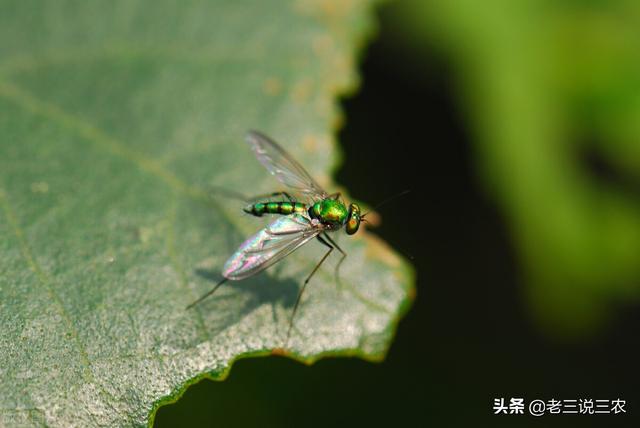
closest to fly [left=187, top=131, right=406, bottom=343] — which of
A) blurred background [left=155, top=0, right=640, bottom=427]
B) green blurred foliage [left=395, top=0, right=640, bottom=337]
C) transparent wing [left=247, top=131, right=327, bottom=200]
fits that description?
transparent wing [left=247, top=131, right=327, bottom=200]

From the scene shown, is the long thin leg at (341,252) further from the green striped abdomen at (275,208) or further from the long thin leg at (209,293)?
the long thin leg at (209,293)

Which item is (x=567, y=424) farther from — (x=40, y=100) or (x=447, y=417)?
(x=40, y=100)

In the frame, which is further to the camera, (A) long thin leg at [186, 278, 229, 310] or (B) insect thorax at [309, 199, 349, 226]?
(B) insect thorax at [309, 199, 349, 226]

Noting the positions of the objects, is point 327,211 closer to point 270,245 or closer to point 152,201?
point 270,245

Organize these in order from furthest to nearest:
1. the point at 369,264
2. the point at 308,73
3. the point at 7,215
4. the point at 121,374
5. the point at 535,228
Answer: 1. the point at 535,228
2. the point at 308,73
3. the point at 369,264
4. the point at 7,215
5. the point at 121,374

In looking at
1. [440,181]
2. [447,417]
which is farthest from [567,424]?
[440,181]

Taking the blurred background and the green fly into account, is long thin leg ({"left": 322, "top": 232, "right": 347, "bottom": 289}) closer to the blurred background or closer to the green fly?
the green fly

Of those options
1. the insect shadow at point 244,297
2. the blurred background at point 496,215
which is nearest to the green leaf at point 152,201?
the insect shadow at point 244,297
